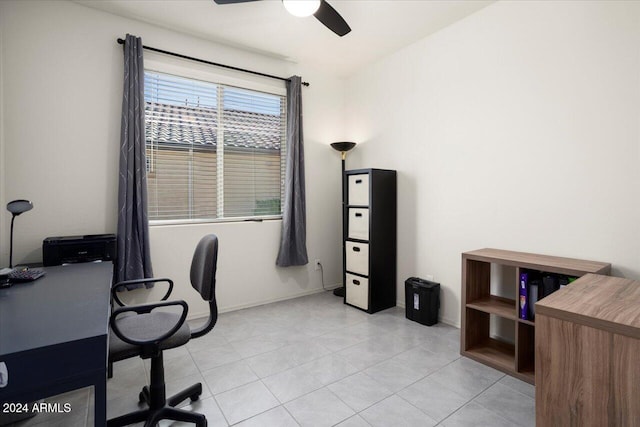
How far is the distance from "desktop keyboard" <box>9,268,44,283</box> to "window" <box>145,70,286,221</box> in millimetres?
1224

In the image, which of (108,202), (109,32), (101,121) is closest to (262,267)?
(108,202)

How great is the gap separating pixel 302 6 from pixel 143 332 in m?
2.18

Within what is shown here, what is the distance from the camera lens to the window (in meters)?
3.04

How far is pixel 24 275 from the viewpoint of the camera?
5.74ft

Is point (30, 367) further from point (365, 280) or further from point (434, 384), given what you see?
point (365, 280)

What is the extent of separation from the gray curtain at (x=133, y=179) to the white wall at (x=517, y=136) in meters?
2.47

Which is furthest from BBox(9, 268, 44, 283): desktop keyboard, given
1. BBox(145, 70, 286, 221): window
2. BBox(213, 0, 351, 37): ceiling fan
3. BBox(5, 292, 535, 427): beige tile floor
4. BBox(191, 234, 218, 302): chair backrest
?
BBox(213, 0, 351, 37): ceiling fan

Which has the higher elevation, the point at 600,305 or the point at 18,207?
the point at 18,207

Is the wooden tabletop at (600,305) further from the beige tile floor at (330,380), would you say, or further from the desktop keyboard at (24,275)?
the desktop keyboard at (24,275)

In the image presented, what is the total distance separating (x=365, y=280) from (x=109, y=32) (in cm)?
327

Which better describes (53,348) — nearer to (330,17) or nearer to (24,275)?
(24,275)

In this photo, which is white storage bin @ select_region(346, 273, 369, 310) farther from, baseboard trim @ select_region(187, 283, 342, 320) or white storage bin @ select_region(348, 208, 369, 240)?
baseboard trim @ select_region(187, 283, 342, 320)

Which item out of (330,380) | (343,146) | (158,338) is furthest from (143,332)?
(343,146)

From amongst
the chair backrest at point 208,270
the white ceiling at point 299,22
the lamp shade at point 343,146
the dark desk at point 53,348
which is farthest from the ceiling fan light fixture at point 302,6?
the dark desk at point 53,348
